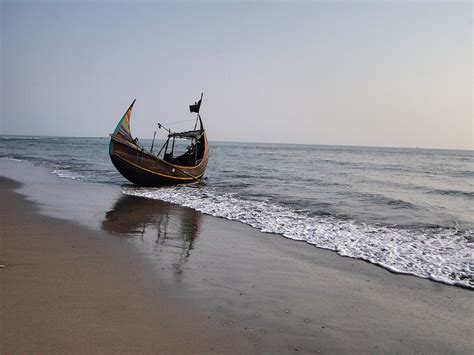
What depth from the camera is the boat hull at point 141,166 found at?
15055mm

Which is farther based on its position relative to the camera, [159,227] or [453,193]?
[453,193]

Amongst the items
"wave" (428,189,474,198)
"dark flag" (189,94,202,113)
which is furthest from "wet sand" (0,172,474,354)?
"dark flag" (189,94,202,113)

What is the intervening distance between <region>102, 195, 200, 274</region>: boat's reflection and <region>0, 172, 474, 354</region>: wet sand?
75 millimetres

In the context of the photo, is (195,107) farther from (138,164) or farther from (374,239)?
(374,239)

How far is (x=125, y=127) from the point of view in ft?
50.9

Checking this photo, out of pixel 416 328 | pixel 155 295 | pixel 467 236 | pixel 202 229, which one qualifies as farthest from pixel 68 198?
pixel 467 236

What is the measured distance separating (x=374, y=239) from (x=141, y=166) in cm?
1072

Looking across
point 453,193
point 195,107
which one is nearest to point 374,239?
point 453,193

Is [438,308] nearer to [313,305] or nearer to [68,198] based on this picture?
[313,305]

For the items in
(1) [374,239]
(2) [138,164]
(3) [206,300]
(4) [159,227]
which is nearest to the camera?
(3) [206,300]

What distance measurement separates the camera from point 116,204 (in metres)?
11.0

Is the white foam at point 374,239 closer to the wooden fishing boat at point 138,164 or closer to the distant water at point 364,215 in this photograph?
the distant water at point 364,215

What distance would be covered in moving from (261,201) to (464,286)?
7801 mm

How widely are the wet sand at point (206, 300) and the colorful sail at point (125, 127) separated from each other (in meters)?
8.69
